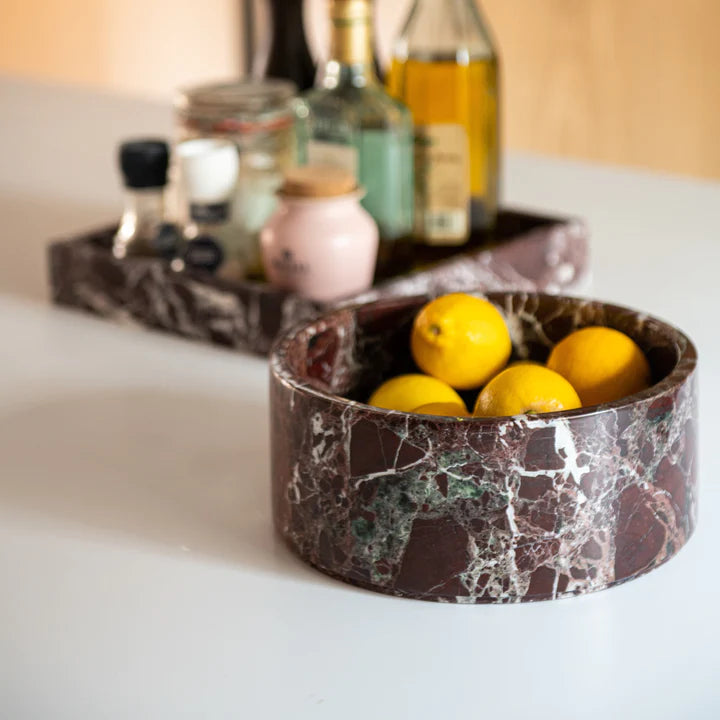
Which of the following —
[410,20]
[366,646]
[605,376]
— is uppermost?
[410,20]

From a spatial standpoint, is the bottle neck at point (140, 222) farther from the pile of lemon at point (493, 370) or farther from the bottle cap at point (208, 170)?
the pile of lemon at point (493, 370)

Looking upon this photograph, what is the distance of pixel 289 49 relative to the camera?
1.57m

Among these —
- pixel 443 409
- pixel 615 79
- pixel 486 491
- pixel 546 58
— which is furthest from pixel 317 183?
pixel 546 58

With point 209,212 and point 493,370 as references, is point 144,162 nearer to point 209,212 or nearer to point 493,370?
point 209,212

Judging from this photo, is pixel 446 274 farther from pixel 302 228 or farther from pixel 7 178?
pixel 7 178

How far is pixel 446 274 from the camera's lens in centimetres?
117

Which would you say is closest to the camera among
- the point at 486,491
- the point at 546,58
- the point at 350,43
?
the point at 486,491

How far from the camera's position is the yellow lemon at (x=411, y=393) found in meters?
0.78

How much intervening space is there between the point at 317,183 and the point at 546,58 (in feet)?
7.73

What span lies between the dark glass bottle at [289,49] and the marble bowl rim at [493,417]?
79cm

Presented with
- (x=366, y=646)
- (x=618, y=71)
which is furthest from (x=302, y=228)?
(x=618, y=71)

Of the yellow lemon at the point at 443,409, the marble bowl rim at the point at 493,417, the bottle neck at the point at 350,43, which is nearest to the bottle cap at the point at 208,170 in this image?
the bottle neck at the point at 350,43

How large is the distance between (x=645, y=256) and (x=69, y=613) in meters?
0.87

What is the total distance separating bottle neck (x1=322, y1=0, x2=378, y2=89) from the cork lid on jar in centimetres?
14
